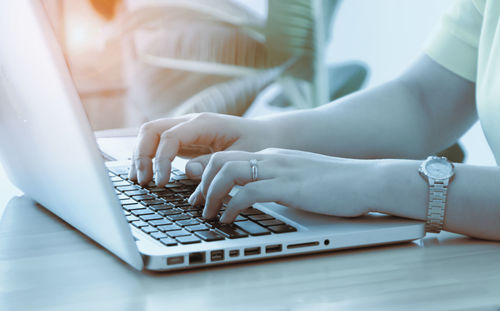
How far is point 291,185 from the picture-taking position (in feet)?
2.05

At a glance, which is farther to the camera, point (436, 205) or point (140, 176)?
point (140, 176)

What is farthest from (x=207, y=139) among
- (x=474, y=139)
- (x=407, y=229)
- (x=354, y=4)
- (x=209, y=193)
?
(x=354, y=4)

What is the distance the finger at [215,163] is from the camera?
0.63 m

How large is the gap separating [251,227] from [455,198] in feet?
0.76

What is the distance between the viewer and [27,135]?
612 millimetres

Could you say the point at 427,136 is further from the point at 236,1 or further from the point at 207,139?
the point at 236,1

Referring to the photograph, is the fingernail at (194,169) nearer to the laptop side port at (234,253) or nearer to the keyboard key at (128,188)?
the keyboard key at (128,188)

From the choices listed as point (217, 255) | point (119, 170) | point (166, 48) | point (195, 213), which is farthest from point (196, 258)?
point (166, 48)

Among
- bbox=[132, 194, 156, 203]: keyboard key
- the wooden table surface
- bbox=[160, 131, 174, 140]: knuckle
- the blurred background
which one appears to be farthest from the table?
the blurred background

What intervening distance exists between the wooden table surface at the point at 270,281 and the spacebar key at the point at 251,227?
3 centimetres

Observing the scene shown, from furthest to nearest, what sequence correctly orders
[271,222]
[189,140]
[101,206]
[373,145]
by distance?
[373,145] → [189,140] → [271,222] → [101,206]

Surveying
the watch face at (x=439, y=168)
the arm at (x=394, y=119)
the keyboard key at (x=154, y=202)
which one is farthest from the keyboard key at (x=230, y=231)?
the arm at (x=394, y=119)

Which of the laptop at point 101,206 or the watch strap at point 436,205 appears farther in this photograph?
the watch strap at point 436,205

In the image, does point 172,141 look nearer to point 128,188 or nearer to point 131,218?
point 128,188
